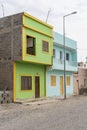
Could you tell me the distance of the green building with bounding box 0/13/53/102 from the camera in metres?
21.5

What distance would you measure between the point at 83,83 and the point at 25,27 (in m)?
21.1

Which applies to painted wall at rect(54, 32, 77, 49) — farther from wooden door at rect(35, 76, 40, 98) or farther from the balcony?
wooden door at rect(35, 76, 40, 98)

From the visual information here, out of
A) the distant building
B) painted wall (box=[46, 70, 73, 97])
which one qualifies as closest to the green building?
painted wall (box=[46, 70, 73, 97])

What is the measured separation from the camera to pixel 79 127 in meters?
9.98

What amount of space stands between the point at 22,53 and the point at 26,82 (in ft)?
11.7

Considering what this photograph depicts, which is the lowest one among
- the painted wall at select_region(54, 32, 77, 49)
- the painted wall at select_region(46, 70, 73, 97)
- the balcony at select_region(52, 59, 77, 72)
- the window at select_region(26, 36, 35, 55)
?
the painted wall at select_region(46, 70, 73, 97)

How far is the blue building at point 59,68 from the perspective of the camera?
28.2m

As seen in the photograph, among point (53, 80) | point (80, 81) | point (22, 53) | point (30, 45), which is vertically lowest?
point (80, 81)

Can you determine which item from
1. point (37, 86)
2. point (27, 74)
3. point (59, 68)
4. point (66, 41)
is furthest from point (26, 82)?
point (66, 41)

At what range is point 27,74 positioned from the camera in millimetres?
23797

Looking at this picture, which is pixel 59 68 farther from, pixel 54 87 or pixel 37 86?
pixel 37 86

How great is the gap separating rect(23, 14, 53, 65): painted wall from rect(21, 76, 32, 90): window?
6.08ft

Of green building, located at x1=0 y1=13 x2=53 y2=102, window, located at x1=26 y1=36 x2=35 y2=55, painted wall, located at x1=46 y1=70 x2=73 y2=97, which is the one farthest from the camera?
painted wall, located at x1=46 y1=70 x2=73 y2=97

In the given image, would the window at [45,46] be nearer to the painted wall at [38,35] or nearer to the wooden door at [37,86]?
the painted wall at [38,35]
